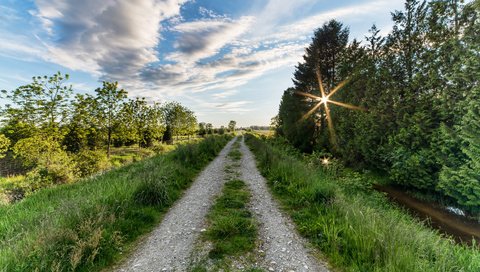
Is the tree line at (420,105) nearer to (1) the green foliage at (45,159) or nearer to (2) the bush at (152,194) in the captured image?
(2) the bush at (152,194)

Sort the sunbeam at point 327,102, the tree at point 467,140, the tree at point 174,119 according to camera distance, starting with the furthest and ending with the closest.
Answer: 1. the tree at point 174,119
2. the sunbeam at point 327,102
3. the tree at point 467,140

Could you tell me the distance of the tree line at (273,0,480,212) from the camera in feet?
25.3

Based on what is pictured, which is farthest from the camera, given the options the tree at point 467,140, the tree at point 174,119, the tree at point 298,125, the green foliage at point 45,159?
the tree at point 174,119

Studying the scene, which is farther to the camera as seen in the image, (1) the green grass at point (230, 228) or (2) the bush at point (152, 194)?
(2) the bush at point (152, 194)

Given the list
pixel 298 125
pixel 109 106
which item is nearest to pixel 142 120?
pixel 109 106

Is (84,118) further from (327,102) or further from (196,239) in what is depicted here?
(327,102)

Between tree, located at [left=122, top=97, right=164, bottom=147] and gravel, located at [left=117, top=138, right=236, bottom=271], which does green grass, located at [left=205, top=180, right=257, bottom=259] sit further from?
tree, located at [left=122, top=97, right=164, bottom=147]

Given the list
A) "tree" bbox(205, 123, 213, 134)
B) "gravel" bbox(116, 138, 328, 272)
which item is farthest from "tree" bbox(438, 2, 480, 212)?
"tree" bbox(205, 123, 213, 134)

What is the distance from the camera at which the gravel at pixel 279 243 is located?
12.7 feet

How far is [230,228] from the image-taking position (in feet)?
16.5

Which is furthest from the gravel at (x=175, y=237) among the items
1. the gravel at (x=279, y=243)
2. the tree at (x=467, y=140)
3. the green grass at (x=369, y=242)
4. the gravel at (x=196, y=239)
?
the tree at (x=467, y=140)

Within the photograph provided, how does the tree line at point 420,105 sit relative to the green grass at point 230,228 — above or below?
above

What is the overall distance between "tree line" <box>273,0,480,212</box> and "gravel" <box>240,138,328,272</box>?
7293 mm

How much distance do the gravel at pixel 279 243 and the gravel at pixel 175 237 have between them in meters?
1.66
